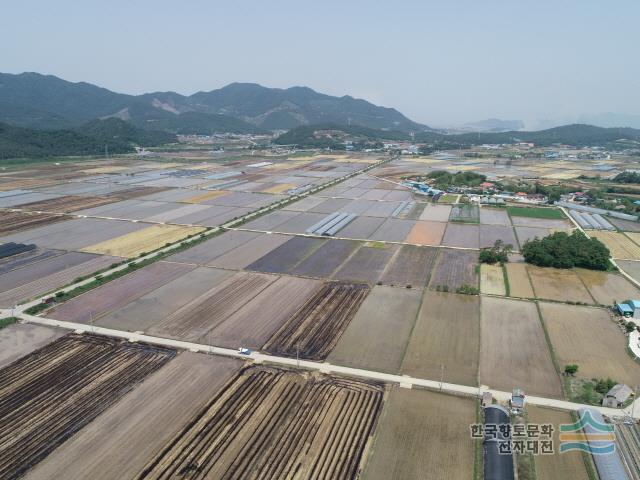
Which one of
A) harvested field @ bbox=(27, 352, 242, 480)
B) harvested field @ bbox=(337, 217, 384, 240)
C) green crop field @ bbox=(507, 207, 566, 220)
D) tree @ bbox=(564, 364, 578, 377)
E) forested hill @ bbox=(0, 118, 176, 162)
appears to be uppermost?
forested hill @ bbox=(0, 118, 176, 162)

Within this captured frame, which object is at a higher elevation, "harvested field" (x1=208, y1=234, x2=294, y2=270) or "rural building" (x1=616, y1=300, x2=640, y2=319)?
"rural building" (x1=616, y1=300, x2=640, y2=319)

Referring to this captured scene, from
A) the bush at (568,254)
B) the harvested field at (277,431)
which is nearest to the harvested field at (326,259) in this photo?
the harvested field at (277,431)

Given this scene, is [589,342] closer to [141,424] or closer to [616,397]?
[616,397]

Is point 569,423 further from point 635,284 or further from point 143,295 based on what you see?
point 143,295

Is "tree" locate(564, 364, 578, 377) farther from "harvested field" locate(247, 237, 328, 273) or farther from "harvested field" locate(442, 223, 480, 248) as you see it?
"harvested field" locate(442, 223, 480, 248)

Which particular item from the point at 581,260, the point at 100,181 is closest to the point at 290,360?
the point at 581,260

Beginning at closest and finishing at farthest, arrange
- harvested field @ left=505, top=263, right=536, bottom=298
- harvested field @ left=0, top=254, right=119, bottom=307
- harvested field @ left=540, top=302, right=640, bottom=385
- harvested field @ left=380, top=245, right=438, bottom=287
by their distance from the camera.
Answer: harvested field @ left=540, top=302, right=640, bottom=385
harvested field @ left=0, top=254, right=119, bottom=307
harvested field @ left=505, top=263, right=536, bottom=298
harvested field @ left=380, top=245, right=438, bottom=287

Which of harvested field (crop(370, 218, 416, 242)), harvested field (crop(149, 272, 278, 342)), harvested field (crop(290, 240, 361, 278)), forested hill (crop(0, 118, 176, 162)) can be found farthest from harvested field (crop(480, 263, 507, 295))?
forested hill (crop(0, 118, 176, 162))
